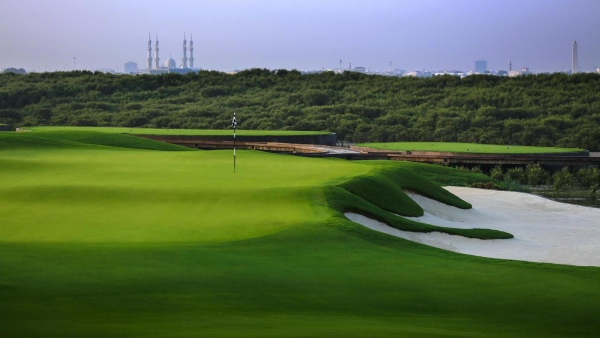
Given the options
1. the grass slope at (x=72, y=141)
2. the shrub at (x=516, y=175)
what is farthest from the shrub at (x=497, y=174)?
the grass slope at (x=72, y=141)

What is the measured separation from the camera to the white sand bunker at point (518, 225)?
2458 cm

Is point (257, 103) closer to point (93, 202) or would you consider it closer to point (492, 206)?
point (492, 206)

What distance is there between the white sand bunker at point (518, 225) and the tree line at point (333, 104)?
28735 mm

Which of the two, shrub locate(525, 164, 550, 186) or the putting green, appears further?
shrub locate(525, 164, 550, 186)

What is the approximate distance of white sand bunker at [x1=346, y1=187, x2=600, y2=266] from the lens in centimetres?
2458

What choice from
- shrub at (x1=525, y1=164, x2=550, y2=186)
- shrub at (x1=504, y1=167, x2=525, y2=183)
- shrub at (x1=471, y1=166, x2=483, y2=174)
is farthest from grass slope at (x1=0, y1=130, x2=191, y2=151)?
shrub at (x1=525, y1=164, x2=550, y2=186)

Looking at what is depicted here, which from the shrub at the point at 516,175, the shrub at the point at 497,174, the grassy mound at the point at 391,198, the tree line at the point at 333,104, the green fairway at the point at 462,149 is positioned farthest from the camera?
the tree line at the point at 333,104

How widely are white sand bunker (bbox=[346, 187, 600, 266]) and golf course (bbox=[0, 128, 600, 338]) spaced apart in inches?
21.0

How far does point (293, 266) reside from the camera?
16.2 m

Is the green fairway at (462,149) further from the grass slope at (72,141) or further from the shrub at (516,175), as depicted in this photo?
the grass slope at (72,141)

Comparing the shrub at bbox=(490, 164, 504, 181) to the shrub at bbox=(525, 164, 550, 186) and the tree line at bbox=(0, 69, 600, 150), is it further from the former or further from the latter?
the tree line at bbox=(0, 69, 600, 150)

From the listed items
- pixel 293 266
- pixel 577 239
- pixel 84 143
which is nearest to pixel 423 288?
pixel 293 266

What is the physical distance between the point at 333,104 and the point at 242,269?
68025 mm

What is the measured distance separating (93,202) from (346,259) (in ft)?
24.0
